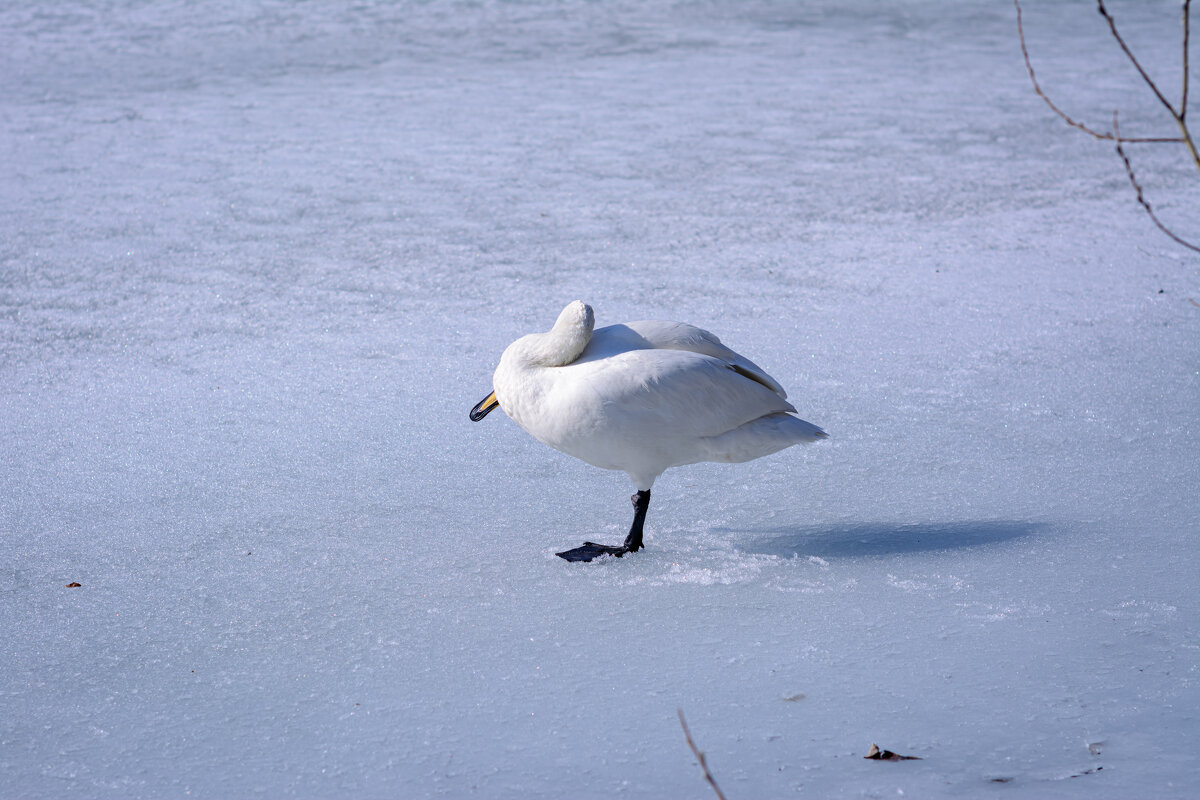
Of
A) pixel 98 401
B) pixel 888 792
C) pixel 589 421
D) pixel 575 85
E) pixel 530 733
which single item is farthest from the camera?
pixel 575 85

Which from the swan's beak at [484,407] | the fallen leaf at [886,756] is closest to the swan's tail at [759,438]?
the swan's beak at [484,407]

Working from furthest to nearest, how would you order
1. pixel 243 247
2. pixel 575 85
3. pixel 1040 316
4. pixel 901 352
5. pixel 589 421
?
pixel 575 85 → pixel 243 247 → pixel 1040 316 → pixel 901 352 → pixel 589 421

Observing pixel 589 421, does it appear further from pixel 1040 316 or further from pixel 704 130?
pixel 704 130

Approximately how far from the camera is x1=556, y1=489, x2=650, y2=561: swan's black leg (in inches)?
111

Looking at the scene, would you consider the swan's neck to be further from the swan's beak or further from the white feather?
the swan's beak

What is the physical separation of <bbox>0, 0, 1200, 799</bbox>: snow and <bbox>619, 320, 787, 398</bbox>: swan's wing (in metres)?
0.39

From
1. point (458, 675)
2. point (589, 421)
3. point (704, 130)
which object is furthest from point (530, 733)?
point (704, 130)

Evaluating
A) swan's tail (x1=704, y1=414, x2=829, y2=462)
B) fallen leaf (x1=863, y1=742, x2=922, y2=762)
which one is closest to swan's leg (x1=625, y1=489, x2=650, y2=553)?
swan's tail (x1=704, y1=414, x2=829, y2=462)

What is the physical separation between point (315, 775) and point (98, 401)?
84.4 inches

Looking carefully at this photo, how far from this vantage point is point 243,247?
5.18 m

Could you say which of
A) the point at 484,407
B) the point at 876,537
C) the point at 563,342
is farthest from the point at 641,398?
the point at 876,537

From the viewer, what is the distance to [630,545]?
112 inches

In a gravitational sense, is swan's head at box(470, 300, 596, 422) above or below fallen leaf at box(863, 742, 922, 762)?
above

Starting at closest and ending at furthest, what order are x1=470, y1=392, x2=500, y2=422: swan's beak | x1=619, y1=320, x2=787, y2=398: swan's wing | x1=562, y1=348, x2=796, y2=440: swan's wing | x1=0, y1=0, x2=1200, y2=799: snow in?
x1=0, y1=0, x2=1200, y2=799: snow, x1=562, y1=348, x2=796, y2=440: swan's wing, x1=619, y1=320, x2=787, y2=398: swan's wing, x1=470, y1=392, x2=500, y2=422: swan's beak
